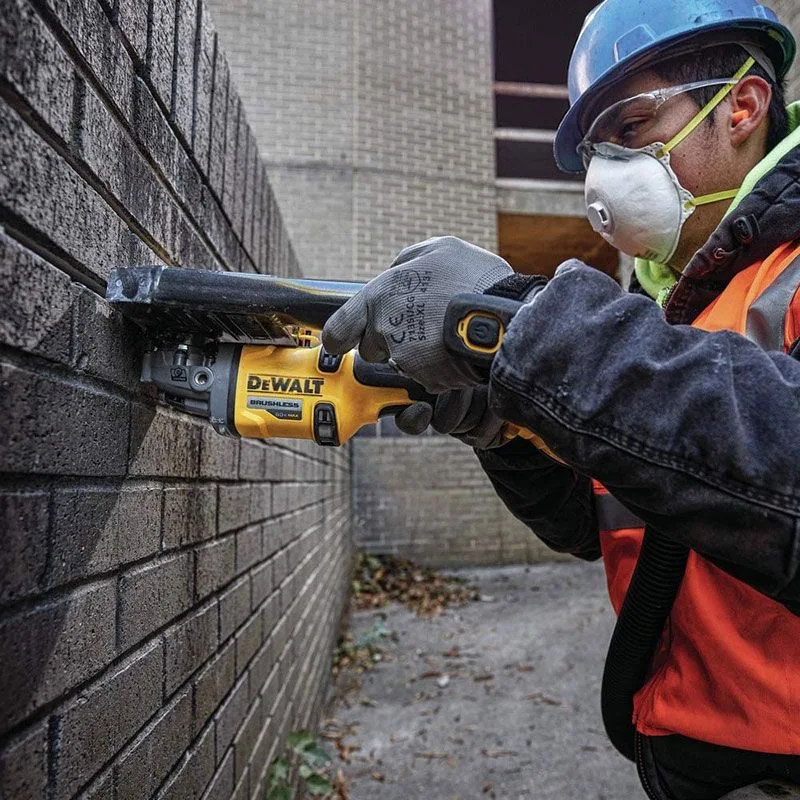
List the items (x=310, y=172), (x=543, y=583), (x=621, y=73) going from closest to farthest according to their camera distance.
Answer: (x=621, y=73)
(x=543, y=583)
(x=310, y=172)

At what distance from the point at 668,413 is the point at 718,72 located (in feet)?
4.03

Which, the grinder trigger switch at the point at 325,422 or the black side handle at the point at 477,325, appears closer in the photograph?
the black side handle at the point at 477,325

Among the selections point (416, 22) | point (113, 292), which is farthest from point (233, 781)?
point (416, 22)

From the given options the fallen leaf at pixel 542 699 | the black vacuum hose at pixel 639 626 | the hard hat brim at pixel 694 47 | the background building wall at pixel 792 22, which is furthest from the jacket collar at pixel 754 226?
the fallen leaf at pixel 542 699

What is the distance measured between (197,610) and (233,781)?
0.61 m

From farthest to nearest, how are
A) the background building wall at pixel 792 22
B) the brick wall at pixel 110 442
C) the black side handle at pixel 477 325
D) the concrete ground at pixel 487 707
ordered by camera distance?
1. the background building wall at pixel 792 22
2. the concrete ground at pixel 487 707
3. the black side handle at pixel 477 325
4. the brick wall at pixel 110 442

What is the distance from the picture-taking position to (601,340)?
0.83 meters

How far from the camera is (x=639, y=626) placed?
131cm

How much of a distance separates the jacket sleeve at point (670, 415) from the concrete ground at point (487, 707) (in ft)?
9.46

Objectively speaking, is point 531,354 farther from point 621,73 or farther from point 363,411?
point 621,73

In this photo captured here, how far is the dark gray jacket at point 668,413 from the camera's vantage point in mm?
772

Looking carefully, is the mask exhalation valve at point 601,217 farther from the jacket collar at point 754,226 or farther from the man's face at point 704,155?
the jacket collar at point 754,226

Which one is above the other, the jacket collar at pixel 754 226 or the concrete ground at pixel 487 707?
the jacket collar at pixel 754 226

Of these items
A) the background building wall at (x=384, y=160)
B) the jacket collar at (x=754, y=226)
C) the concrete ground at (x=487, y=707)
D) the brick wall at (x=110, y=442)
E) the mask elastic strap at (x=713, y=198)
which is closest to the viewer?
the brick wall at (x=110, y=442)
